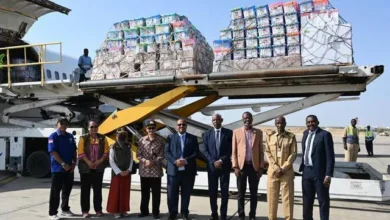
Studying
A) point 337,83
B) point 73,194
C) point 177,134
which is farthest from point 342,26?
point 73,194

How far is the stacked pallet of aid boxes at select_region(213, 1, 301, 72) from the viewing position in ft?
25.2

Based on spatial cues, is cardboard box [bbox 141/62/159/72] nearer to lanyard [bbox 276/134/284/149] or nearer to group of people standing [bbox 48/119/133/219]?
group of people standing [bbox 48/119/133/219]

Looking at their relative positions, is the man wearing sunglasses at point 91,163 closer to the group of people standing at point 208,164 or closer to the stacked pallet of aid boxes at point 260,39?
the group of people standing at point 208,164

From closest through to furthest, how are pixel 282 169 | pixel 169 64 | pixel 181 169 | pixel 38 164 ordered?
pixel 282 169 → pixel 181 169 → pixel 169 64 → pixel 38 164

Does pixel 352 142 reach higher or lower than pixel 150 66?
lower

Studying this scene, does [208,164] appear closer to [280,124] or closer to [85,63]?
[280,124]

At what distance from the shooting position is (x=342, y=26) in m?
7.24

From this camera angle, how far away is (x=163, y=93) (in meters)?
9.24

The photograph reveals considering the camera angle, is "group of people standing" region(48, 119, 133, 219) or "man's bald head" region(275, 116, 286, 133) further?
"group of people standing" region(48, 119, 133, 219)

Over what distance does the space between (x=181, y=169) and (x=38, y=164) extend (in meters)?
5.80

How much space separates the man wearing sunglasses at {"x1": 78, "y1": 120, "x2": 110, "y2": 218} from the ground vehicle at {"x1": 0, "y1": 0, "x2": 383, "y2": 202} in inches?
80.3

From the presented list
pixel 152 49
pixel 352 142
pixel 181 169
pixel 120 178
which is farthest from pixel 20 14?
pixel 352 142

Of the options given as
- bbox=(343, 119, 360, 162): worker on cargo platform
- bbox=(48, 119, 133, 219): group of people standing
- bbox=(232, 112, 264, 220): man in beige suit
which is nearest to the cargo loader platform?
bbox=(232, 112, 264, 220): man in beige suit

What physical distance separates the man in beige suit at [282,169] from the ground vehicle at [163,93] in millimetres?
1752
